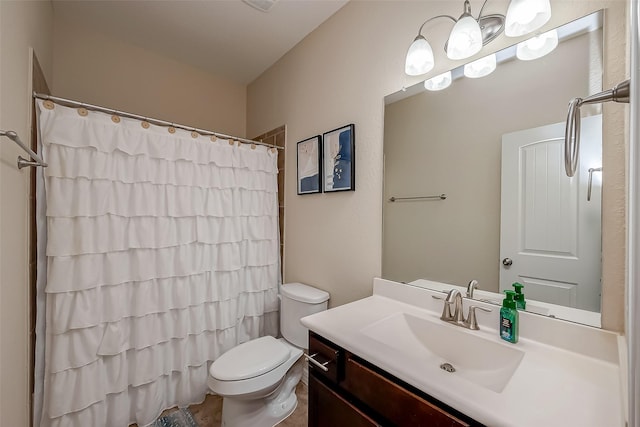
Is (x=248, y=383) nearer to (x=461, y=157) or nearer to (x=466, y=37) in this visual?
(x=461, y=157)

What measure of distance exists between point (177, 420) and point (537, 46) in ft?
8.34

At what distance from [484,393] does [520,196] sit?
730mm

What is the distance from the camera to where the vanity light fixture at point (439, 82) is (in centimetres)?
121

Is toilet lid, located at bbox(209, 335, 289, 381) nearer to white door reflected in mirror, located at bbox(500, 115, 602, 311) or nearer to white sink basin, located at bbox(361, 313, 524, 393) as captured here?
white sink basin, located at bbox(361, 313, 524, 393)

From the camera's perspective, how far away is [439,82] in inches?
48.6

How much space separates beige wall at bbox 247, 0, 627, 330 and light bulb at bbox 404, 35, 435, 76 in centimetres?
9

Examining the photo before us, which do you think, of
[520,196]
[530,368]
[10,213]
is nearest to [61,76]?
[10,213]

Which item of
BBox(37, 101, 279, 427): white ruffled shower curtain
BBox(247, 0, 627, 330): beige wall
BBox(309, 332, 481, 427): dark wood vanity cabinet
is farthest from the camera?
BBox(37, 101, 279, 427): white ruffled shower curtain

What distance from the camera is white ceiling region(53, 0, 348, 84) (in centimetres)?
168

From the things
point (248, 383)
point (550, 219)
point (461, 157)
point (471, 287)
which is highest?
point (461, 157)

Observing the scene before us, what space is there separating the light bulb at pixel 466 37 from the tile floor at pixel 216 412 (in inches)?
80.6

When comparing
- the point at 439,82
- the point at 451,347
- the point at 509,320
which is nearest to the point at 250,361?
the point at 451,347

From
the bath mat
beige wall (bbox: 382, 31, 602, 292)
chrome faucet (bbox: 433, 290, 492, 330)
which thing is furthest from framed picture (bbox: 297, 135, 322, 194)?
the bath mat

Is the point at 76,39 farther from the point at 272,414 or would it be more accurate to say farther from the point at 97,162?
the point at 272,414
